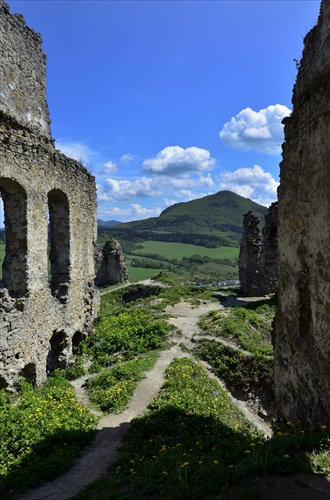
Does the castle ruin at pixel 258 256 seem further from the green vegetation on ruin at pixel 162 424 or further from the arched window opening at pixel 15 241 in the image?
the arched window opening at pixel 15 241

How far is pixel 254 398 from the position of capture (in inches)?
432

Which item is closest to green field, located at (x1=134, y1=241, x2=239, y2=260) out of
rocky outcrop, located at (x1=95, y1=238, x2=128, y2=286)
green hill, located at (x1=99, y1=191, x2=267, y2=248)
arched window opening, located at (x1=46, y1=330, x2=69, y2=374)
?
green hill, located at (x1=99, y1=191, x2=267, y2=248)

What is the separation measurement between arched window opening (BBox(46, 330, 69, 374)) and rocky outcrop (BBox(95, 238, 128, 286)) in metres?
17.5

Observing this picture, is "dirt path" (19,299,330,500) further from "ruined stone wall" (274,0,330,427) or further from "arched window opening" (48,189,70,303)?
"arched window opening" (48,189,70,303)

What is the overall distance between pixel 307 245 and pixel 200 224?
416 feet

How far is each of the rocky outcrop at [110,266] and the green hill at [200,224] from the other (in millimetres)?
76816

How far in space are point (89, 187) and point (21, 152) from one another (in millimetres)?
4817

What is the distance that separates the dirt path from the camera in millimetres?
5781

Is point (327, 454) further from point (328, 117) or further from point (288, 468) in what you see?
point (328, 117)

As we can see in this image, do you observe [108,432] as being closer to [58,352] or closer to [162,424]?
[162,424]

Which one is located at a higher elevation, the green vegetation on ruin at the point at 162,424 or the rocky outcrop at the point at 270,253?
the rocky outcrop at the point at 270,253

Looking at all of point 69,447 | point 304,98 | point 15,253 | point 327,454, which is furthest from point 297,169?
point 15,253

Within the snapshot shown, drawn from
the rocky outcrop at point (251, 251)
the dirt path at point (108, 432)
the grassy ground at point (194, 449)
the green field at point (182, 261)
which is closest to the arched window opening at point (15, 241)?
the dirt path at point (108, 432)

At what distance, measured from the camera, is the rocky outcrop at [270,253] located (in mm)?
22672
